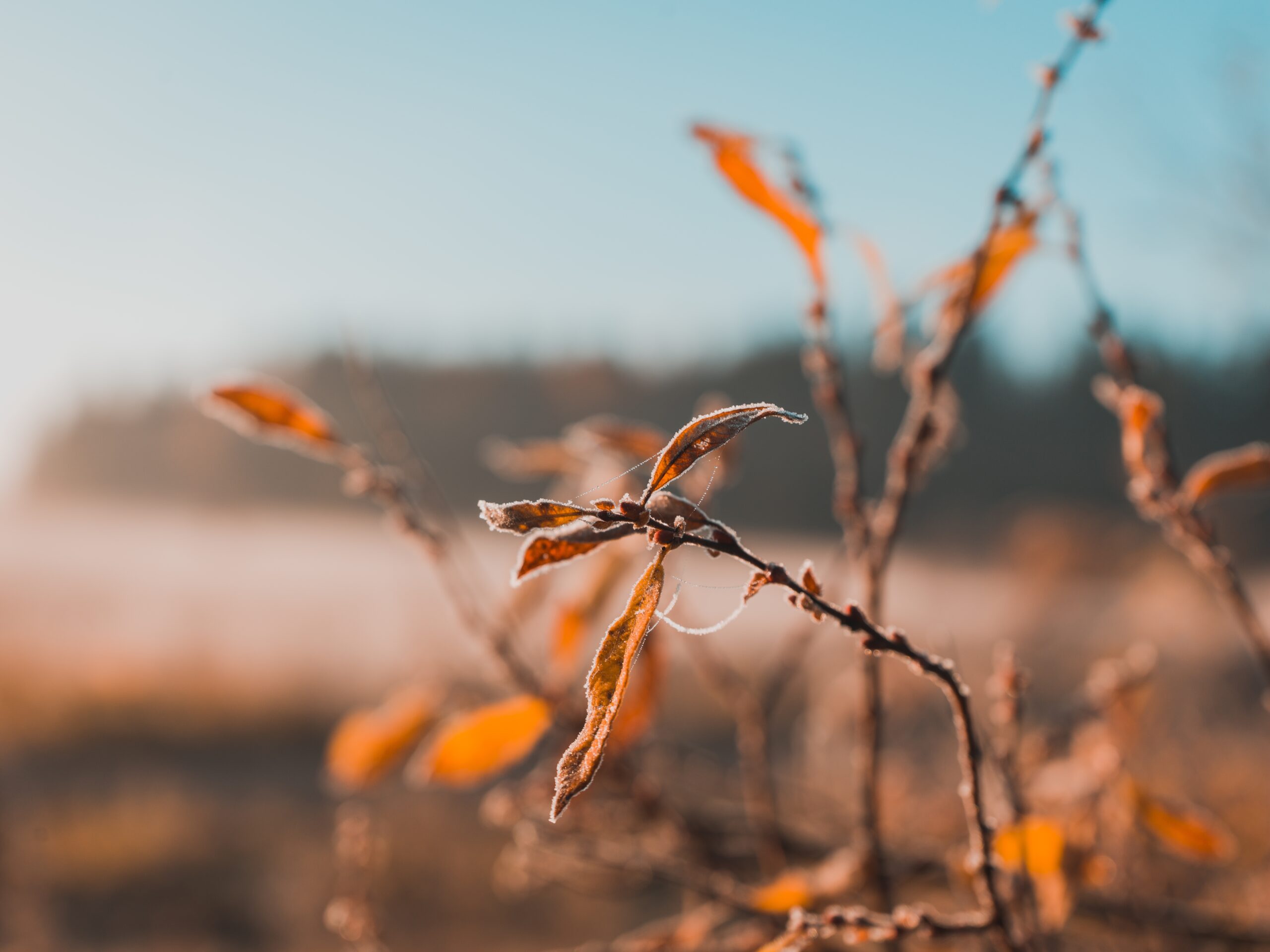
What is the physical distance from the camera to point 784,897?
437 mm

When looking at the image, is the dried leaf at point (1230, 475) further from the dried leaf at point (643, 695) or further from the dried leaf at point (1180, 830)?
the dried leaf at point (643, 695)

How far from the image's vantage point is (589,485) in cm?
65

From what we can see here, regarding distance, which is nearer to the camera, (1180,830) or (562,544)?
(562,544)

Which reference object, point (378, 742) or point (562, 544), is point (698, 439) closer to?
point (562, 544)

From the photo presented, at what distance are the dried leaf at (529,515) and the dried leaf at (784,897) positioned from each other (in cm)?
27

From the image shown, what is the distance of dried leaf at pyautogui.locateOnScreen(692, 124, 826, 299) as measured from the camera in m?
0.46

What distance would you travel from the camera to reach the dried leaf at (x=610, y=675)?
25 cm

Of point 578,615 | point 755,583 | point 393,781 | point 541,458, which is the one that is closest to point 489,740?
point 578,615

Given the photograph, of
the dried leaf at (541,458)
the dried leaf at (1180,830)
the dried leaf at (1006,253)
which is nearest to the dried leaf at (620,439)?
the dried leaf at (541,458)

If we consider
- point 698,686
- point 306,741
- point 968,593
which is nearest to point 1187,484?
point 306,741

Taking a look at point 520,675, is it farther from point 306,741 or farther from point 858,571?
point 306,741

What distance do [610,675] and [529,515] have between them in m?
0.05

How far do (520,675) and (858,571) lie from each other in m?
0.22

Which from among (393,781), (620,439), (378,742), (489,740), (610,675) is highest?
(610,675)
